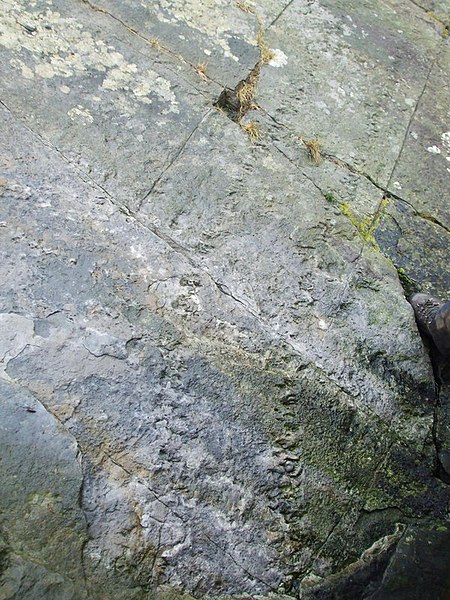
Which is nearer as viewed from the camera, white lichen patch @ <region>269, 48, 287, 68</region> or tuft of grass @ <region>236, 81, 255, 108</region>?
tuft of grass @ <region>236, 81, 255, 108</region>

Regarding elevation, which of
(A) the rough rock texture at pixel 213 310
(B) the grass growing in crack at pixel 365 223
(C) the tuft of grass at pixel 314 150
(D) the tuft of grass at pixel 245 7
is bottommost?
(A) the rough rock texture at pixel 213 310

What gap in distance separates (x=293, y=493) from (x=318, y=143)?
1345mm

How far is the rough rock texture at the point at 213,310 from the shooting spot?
5.15ft

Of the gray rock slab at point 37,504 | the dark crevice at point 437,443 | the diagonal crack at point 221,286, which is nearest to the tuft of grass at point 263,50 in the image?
the diagonal crack at point 221,286

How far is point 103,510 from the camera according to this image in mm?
1534

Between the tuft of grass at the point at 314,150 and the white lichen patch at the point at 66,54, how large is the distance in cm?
52

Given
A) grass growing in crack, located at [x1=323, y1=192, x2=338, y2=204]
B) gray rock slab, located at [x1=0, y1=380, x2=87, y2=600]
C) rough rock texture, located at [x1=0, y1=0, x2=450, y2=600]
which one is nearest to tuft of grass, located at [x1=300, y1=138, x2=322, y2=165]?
rough rock texture, located at [x1=0, y1=0, x2=450, y2=600]

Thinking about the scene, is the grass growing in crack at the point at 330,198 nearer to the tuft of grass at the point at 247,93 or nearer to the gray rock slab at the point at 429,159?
the gray rock slab at the point at 429,159

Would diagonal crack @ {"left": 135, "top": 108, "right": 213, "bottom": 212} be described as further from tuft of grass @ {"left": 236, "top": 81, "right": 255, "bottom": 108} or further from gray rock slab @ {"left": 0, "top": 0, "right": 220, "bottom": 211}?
tuft of grass @ {"left": 236, "top": 81, "right": 255, "bottom": 108}

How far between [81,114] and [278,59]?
92 centimetres

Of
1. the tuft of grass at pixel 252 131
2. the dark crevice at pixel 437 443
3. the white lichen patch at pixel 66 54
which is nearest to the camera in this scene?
the dark crevice at pixel 437 443

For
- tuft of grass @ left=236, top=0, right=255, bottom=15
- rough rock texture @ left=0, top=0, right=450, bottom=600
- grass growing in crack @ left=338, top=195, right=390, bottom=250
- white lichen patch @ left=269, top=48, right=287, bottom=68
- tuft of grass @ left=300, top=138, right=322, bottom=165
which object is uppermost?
tuft of grass @ left=236, top=0, right=255, bottom=15

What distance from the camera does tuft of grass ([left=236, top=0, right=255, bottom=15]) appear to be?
2723 mm

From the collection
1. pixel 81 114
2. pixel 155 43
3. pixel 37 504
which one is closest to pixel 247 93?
pixel 155 43
